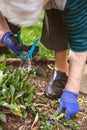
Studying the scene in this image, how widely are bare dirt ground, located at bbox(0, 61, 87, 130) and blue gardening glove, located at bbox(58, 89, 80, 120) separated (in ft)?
0.29

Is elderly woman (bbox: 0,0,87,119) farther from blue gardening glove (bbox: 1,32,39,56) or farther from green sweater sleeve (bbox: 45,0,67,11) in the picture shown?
blue gardening glove (bbox: 1,32,39,56)

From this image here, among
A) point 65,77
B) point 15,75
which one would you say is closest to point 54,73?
point 65,77

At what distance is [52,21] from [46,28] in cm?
13

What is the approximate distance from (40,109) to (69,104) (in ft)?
0.66

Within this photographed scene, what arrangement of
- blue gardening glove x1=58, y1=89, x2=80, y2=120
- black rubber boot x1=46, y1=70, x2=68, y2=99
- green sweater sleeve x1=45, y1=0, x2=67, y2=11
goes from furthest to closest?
black rubber boot x1=46, y1=70, x2=68, y2=99, blue gardening glove x1=58, y1=89, x2=80, y2=120, green sweater sleeve x1=45, y1=0, x2=67, y2=11

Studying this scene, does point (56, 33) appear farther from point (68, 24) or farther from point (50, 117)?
point (50, 117)

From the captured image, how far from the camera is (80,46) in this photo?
2.85 metres

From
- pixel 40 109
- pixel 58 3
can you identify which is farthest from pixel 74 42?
pixel 40 109

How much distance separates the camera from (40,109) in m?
2.88

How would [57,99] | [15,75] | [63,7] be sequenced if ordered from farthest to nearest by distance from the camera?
[57,99]
[15,75]
[63,7]

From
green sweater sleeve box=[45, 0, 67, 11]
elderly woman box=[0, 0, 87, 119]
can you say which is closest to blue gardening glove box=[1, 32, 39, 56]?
elderly woman box=[0, 0, 87, 119]

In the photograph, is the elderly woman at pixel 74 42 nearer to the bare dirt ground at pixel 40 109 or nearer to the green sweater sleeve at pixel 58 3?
the green sweater sleeve at pixel 58 3

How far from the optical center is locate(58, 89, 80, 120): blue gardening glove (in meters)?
2.80

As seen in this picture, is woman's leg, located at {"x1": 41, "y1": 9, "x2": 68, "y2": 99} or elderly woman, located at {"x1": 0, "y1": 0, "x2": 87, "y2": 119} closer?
elderly woman, located at {"x1": 0, "y1": 0, "x2": 87, "y2": 119}
